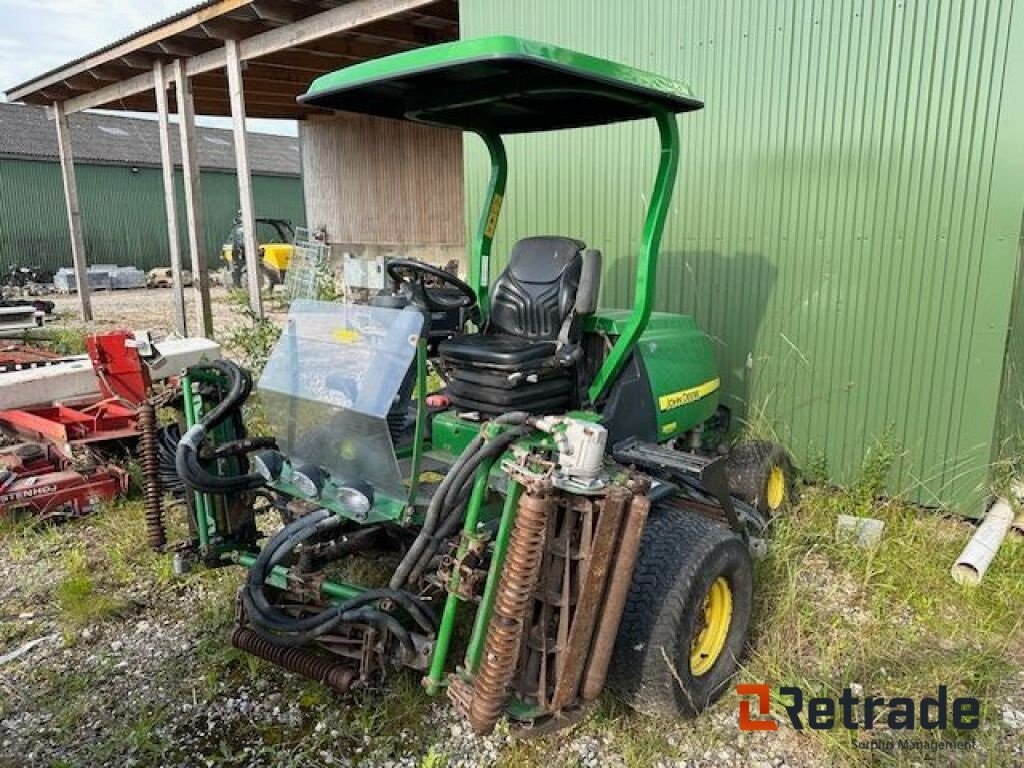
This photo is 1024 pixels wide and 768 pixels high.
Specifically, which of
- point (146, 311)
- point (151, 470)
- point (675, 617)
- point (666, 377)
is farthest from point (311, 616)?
point (146, 311)

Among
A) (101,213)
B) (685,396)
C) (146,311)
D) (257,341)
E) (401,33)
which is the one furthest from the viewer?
(101,213)

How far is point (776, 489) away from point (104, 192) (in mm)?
22339

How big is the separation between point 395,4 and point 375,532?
202 inches

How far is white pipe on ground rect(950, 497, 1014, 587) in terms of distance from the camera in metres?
3.35

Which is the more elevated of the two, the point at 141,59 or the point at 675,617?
the point at 141,59

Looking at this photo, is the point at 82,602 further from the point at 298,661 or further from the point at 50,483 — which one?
the point at 298,661

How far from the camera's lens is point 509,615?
2.09 metres

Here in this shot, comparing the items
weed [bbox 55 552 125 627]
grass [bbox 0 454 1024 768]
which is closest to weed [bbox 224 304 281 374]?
grass [bbox 0 454 1024 768]

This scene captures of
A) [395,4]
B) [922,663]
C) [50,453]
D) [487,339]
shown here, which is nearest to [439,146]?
[395,4]

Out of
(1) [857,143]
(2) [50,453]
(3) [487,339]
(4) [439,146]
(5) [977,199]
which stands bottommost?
(2) [50,453]

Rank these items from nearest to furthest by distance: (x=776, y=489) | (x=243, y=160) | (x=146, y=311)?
(x=776, y=489) < (x=243, y=160) < (x=146, y=311)

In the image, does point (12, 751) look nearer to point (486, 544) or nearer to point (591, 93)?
point (486, 544)

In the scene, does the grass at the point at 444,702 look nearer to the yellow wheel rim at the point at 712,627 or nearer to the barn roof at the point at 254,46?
the yellow wheel rim at the point at 712,627

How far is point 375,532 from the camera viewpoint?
3008 mm
